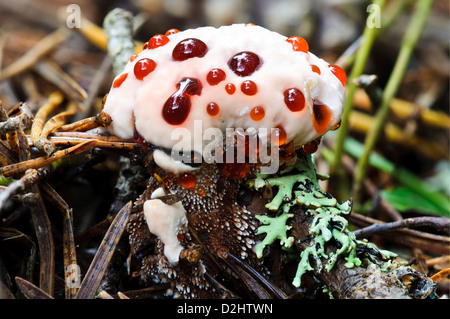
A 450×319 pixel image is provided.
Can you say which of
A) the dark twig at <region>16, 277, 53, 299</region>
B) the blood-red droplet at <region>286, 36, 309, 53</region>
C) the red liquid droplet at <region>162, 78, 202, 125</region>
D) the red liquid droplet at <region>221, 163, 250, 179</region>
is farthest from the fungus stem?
the dark twig at <region>16, 277, 53, 299</region>

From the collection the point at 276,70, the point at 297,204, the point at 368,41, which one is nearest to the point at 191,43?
the point at 276,70

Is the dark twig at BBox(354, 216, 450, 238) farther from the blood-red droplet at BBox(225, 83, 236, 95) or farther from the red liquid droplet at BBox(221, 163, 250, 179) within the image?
the blood-red droplet at BBox(225, 83, 236, 95)

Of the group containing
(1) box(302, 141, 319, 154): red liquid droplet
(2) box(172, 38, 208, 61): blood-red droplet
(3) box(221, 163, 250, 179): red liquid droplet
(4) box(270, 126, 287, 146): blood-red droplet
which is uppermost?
(2) box(172, 38, 208, 61): blood-red droplet

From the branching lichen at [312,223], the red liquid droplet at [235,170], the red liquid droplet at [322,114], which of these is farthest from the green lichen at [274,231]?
the red liquid droplet at [322,114]

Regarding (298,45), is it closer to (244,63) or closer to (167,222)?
(244,63)

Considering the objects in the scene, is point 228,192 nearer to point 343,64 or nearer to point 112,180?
point 112,180
